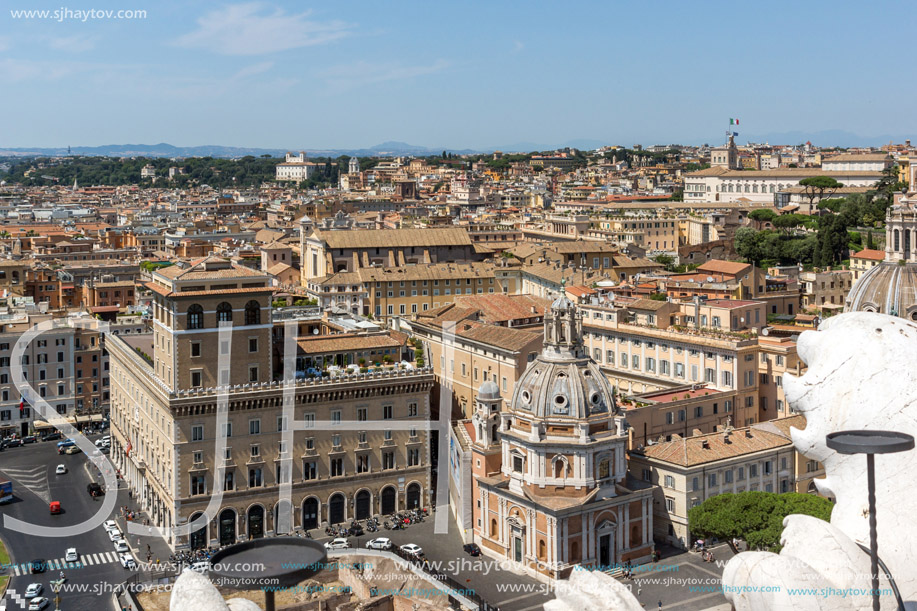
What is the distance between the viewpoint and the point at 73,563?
123 ft

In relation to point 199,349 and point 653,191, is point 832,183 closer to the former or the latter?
point 653,191

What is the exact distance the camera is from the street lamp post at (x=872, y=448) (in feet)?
34.3

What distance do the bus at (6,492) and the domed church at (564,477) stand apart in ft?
67.9

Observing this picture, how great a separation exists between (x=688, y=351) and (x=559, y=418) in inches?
492

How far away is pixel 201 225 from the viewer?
106500mm

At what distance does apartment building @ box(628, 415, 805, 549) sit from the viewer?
37406 mm

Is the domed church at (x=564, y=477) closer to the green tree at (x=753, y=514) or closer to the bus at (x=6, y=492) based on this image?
the green tree at (x=753, y=514)

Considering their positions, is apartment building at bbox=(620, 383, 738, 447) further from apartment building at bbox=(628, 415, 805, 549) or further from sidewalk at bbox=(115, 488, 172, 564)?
sidewalk at bbox=(115, 488, 172, 564)

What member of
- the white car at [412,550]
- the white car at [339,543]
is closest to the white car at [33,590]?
the white car at [339,543]

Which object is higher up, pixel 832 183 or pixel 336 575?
pixel 832 183

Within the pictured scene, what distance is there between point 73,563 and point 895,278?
31360mm

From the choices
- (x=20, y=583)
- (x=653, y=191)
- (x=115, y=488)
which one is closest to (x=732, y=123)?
(x=653, y=191)

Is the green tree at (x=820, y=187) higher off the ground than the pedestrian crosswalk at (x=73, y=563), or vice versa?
the green tree at (x=820, y=187)

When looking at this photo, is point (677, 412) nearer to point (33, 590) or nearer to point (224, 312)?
point (224, 312)
